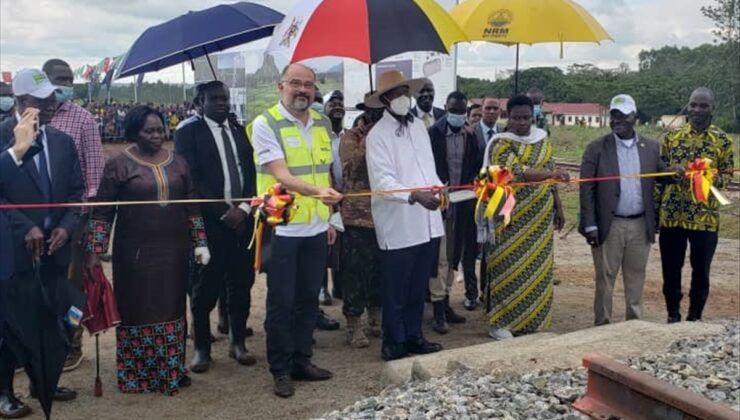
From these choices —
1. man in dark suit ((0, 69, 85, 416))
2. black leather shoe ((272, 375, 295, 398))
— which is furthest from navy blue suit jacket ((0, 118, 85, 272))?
black leather shoe ((272, 375, 295, 398))

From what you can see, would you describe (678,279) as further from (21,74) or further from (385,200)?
(21,74)

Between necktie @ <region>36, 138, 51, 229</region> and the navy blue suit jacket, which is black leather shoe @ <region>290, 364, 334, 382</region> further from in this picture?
necktie @ <region>36, 138, 51, 229</region>

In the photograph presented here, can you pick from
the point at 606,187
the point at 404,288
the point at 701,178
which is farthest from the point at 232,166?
the point at 701,178

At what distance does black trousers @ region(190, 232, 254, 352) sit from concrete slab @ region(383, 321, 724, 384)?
4.12 feet

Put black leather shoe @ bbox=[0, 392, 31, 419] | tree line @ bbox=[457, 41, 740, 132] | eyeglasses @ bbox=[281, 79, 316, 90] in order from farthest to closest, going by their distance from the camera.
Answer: tree line @ bbox=[457, 41, 740, 132]
eyeglasses @ bbox=[281, 79, 316, 90]
black leather shoe @ bbox=[0, 392, 31, 419]

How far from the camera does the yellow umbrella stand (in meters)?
6.29

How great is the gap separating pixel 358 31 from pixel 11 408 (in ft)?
10.2

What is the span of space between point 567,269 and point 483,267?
8.94 feet

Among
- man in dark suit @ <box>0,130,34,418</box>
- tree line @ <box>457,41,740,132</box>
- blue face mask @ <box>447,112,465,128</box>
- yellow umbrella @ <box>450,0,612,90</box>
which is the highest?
tree line @ <box>457,41,740,132</box>

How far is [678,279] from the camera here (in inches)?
258

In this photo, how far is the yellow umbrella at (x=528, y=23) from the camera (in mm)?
6294

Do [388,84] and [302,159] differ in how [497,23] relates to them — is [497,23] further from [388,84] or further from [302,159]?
[302,159]

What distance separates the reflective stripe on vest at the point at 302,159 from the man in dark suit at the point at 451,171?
5.53ft

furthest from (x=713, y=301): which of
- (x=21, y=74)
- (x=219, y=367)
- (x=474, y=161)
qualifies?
(x=21, y=74)
